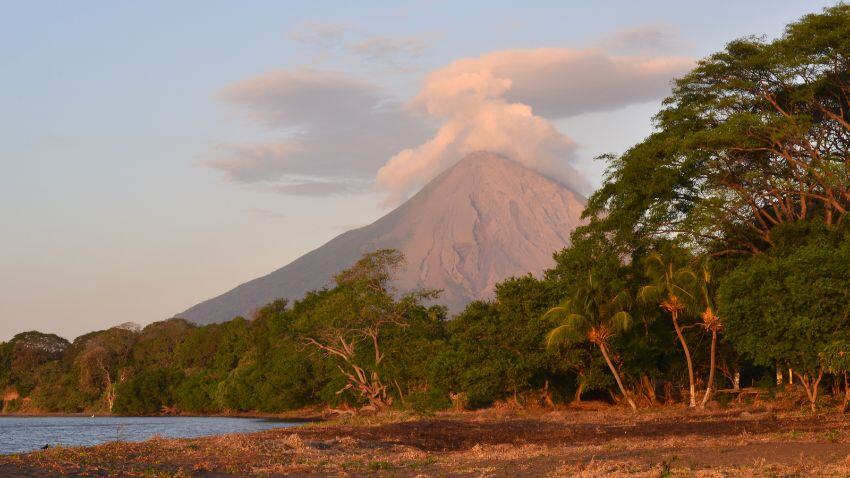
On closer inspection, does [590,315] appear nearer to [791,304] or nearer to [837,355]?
[791,304]

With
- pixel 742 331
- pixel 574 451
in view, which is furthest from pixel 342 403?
pixel 574 451

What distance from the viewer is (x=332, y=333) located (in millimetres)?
57219

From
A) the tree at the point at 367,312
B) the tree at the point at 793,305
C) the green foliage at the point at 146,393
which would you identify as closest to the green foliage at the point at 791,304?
the tree at the point at 793,305

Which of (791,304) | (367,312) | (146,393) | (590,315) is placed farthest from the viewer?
(146,393)

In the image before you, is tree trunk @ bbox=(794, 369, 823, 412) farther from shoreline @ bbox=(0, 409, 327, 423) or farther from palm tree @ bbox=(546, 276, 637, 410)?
shoreline @ bbox=(0, 409, 327, 423)

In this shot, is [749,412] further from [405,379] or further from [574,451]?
[405,379]

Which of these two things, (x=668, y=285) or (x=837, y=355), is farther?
(x=668, y=285)

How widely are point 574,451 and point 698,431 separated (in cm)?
706

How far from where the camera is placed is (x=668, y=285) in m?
36.5

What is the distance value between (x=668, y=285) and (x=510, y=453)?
1708cm

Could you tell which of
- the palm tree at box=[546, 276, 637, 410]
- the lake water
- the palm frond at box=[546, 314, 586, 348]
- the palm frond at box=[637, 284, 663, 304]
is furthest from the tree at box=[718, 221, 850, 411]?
the lake water

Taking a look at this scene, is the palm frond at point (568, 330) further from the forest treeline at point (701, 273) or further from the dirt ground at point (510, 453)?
the dirt ground at point (510, 453)

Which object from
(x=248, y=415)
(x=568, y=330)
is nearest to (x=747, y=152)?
(x=568, y=330)

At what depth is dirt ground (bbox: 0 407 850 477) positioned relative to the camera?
17406 millimetres
